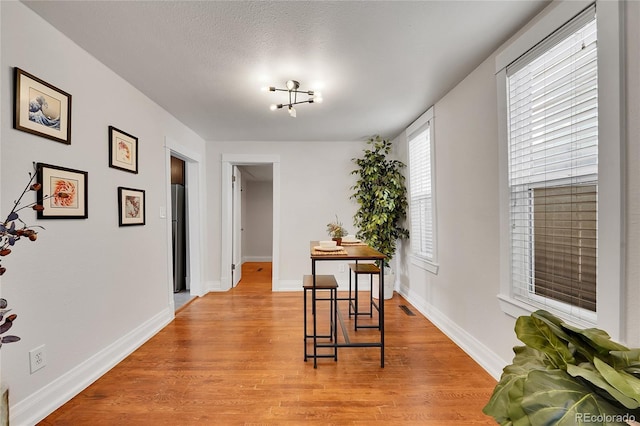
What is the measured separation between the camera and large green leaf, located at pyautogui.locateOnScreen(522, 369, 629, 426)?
750mm

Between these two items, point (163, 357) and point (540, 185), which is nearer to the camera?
point (540, 185)

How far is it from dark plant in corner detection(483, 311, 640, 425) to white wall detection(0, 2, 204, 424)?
2.36 metres

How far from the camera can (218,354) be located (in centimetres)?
245

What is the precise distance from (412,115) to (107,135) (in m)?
3.14

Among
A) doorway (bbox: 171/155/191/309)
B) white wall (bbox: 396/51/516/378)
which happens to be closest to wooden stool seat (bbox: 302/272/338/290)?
white wall (bbox: 396/51/516/378)

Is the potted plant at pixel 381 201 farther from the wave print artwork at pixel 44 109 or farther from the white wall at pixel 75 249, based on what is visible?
the wave print artwork at pixel 44 109

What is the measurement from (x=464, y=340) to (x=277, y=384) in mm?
1674

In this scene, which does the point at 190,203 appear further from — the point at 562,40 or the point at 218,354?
the point at 562,40

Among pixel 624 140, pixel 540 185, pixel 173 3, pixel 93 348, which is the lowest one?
pixel 93 348

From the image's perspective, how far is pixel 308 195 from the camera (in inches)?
179

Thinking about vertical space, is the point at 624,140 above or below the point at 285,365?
above

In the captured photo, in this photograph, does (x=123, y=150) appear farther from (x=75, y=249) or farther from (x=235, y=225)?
(x=235, y=225)

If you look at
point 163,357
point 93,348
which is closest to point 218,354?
point 163,357

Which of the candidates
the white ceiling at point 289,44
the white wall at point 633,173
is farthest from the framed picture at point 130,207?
the white wall at point 633,173
